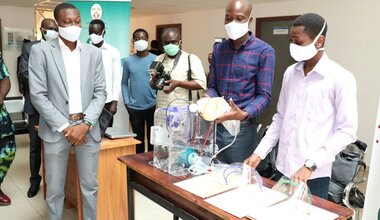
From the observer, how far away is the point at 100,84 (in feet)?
7.18

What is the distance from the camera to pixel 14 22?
6742mm

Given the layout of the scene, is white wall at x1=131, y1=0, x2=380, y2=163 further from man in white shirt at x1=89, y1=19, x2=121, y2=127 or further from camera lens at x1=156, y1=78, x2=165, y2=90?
man in white shirt at x1=89, y1=19, x2=121, y2=127

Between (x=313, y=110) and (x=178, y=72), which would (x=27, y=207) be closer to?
(x=178, y=72)

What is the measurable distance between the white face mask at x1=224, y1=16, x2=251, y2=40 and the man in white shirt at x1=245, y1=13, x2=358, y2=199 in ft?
1.24

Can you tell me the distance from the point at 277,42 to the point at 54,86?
15.1 feet

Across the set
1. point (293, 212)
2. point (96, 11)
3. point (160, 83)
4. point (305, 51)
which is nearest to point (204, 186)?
point (293, 212)

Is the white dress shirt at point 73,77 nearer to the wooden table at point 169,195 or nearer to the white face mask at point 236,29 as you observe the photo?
the wooden table at point 169,195

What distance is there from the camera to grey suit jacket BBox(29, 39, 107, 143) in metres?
1.94

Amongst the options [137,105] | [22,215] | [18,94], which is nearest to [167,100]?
[137,105]

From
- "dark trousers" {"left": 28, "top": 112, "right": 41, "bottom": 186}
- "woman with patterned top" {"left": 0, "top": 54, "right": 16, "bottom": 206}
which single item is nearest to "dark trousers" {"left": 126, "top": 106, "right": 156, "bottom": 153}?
"dark trousers" {"left": 28, "top": 112, "right": 41, "bottom": 186}

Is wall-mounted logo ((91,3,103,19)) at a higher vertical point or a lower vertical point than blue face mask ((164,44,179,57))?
higher

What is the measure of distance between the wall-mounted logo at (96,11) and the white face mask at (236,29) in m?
2.39

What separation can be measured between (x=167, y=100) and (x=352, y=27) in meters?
3.14

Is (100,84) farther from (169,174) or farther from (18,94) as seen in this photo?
(18,94)
